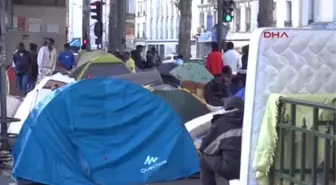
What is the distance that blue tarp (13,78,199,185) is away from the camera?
898 centimetres

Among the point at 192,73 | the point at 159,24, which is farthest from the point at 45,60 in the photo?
the point at 159,24

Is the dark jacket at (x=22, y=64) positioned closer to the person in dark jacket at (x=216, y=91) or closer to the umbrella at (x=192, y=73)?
the umbrella at (x=192, y=73)

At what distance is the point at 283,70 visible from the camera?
4891mm

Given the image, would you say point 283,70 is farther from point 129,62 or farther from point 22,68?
point 22,68

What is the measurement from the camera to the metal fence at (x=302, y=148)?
426 centimetres

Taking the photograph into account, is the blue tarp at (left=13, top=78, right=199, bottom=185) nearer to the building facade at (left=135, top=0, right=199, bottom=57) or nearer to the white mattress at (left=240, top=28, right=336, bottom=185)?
the white mattress at (left=240, top=28, right=336, bottom=185)

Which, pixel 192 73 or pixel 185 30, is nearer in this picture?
pixel 192 73

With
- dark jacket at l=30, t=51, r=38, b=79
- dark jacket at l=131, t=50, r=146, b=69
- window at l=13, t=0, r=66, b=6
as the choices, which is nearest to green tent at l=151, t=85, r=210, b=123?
dark jacket at l=30, t=51, r=38, b=79

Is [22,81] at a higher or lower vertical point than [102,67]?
lower

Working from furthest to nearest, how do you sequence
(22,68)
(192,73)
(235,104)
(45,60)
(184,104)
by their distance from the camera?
(22,68), (45,60), (192,73), (184,104), (235,104)

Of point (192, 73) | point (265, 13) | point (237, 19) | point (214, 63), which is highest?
point (237, 19)

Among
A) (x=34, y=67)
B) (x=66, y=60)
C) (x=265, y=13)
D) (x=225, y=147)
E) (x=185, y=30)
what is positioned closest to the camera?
(x=225, y=147)

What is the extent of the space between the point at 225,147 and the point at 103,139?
10.8ft

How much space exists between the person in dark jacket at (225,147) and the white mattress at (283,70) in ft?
3.87
